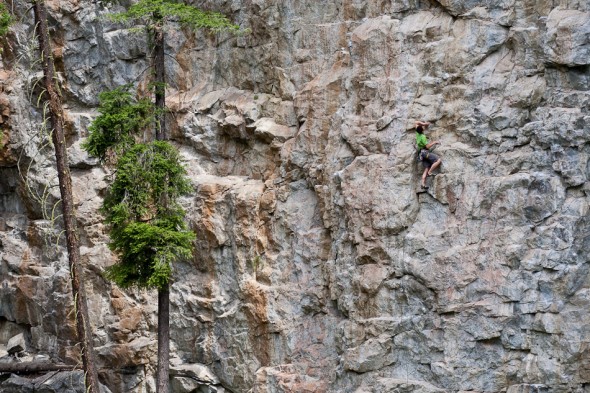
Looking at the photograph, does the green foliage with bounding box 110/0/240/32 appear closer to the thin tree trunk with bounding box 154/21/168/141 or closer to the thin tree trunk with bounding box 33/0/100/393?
the thin tree trunk with bounding box 154/21/168/141

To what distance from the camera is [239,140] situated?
19.0 metres

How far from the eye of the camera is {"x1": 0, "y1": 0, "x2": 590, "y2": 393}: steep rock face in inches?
583

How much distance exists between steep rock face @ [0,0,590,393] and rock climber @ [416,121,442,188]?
0.88 ft

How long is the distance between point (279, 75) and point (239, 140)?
174 cm

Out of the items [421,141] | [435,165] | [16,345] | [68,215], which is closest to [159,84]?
[68,215]

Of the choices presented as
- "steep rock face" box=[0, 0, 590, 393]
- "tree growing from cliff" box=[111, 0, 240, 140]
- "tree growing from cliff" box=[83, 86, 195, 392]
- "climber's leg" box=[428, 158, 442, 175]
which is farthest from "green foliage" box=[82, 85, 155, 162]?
"climber's leg" box=[428, 158, 442, 175]

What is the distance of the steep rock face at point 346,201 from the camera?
583 inches

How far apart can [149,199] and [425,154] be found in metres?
5.51

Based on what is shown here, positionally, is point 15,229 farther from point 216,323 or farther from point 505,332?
point 505,332

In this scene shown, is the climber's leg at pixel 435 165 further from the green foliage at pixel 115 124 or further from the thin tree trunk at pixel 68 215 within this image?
the thin tree trunk at pixel 68 215

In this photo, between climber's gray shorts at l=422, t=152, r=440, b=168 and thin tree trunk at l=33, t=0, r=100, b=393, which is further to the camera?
thin tree trunk at l=33, t=0, r=100, b=393

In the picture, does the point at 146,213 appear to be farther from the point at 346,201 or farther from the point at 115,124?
the point at 346,201

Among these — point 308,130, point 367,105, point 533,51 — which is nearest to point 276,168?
point 308,130

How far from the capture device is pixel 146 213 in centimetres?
1669
